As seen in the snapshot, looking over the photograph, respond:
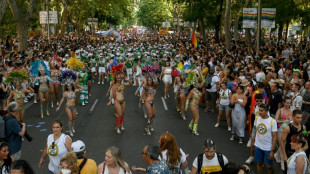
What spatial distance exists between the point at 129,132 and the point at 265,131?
523cm

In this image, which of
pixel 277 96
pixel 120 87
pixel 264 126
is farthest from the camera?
pixel 120 87

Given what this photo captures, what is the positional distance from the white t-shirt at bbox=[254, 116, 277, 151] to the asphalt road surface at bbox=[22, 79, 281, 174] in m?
1.45

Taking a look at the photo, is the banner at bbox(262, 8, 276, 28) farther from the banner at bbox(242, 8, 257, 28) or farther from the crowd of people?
the crowd of people

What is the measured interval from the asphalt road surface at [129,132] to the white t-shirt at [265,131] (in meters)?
1.45

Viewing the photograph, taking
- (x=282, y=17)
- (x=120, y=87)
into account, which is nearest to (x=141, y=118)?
(x=120, y=87)

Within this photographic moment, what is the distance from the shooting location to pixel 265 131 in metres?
6.75

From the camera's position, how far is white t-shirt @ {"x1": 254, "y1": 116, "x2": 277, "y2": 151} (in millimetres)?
6734

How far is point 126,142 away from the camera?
998cm

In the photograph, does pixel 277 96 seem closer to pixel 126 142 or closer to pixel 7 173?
pixel 126 142

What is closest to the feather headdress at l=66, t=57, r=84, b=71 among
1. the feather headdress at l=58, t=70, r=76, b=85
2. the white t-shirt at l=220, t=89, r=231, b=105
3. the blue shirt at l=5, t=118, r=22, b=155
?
the feather headdress at l=58, t=70, r=76, b=85

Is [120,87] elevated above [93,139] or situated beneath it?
elevated above

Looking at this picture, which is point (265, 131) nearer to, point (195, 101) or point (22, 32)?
point (195, 101)

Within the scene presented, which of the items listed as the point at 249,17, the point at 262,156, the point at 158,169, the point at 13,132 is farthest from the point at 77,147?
the point at 249,17

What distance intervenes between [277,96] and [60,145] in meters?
5.99
